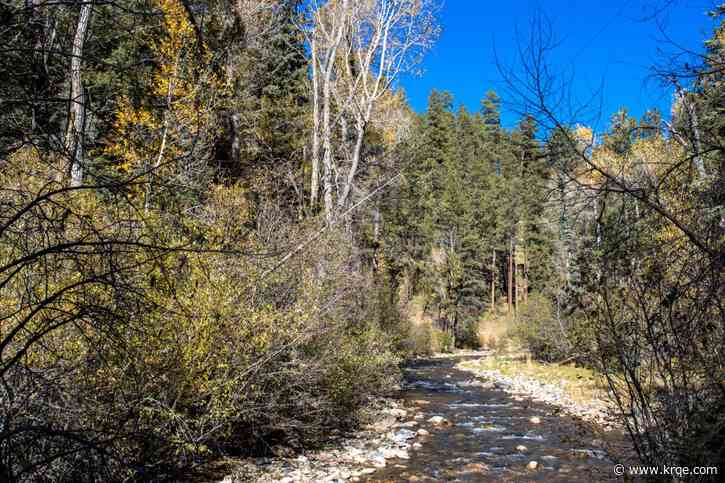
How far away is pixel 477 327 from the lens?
1571 inches

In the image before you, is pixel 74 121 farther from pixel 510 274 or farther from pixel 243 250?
pixel 510 274

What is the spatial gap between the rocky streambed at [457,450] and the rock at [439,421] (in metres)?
0.02

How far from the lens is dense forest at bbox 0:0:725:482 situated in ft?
7.59

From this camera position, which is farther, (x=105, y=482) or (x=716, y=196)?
(x=716, y=196)

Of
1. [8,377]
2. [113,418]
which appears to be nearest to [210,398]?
[113,418]

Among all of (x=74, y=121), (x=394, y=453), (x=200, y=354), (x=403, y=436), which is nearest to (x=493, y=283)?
(x=403, y=436)

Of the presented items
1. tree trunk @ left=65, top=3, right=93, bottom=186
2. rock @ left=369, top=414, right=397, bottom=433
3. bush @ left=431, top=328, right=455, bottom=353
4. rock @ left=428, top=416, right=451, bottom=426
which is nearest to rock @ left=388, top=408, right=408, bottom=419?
rock @ left=369, top=414, right=397, bottom=433

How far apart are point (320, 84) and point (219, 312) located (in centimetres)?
1283

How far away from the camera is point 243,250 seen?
5.68m

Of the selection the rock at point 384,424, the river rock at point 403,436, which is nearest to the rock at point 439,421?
the rock at point 384,424

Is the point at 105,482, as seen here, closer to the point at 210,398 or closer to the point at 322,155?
the point at 210,398

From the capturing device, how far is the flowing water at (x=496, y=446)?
835 cm

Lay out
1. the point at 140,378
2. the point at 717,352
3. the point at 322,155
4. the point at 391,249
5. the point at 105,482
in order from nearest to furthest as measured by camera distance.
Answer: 1. the point at 105,482
2. the point at 717,352
3. the point at 140,378
4. the point at 322,155
5. the point at 391,249

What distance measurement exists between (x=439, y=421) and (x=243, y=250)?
8.50 meters
